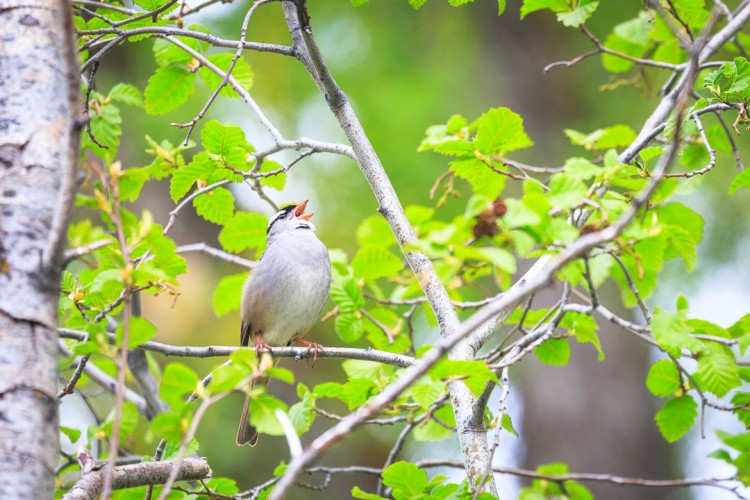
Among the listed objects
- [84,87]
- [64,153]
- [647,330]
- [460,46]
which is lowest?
[647,330]

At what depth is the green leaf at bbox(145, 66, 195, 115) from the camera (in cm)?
362

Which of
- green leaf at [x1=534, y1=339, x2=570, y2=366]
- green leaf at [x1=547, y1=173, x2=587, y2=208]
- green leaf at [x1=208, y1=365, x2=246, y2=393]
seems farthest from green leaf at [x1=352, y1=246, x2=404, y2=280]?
green leaf at [x1=208, y1=365, x2=246, y2=393]

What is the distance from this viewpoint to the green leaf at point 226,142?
3215mm

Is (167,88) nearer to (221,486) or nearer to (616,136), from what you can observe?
(221,486)

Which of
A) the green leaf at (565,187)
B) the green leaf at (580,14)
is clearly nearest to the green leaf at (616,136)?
the green leaf at (580,14)

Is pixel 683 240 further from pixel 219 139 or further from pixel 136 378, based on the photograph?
pixel 136 378

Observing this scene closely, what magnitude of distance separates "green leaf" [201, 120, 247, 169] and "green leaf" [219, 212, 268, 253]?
1.48ft

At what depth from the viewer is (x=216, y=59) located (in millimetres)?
3580

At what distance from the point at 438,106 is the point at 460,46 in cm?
142

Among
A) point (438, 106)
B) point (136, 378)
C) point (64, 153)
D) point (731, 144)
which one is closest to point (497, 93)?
point (438, 106)

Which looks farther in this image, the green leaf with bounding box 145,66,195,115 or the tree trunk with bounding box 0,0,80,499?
the green leaf with bounding box 145,66,195,115

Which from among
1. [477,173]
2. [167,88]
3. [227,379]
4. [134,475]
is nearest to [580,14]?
[477,173]

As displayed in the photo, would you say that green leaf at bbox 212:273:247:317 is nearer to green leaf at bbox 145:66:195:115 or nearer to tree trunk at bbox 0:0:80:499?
green leaf at bbox 145:66:195:115

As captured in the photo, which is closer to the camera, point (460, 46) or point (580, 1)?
point (580, 1)
